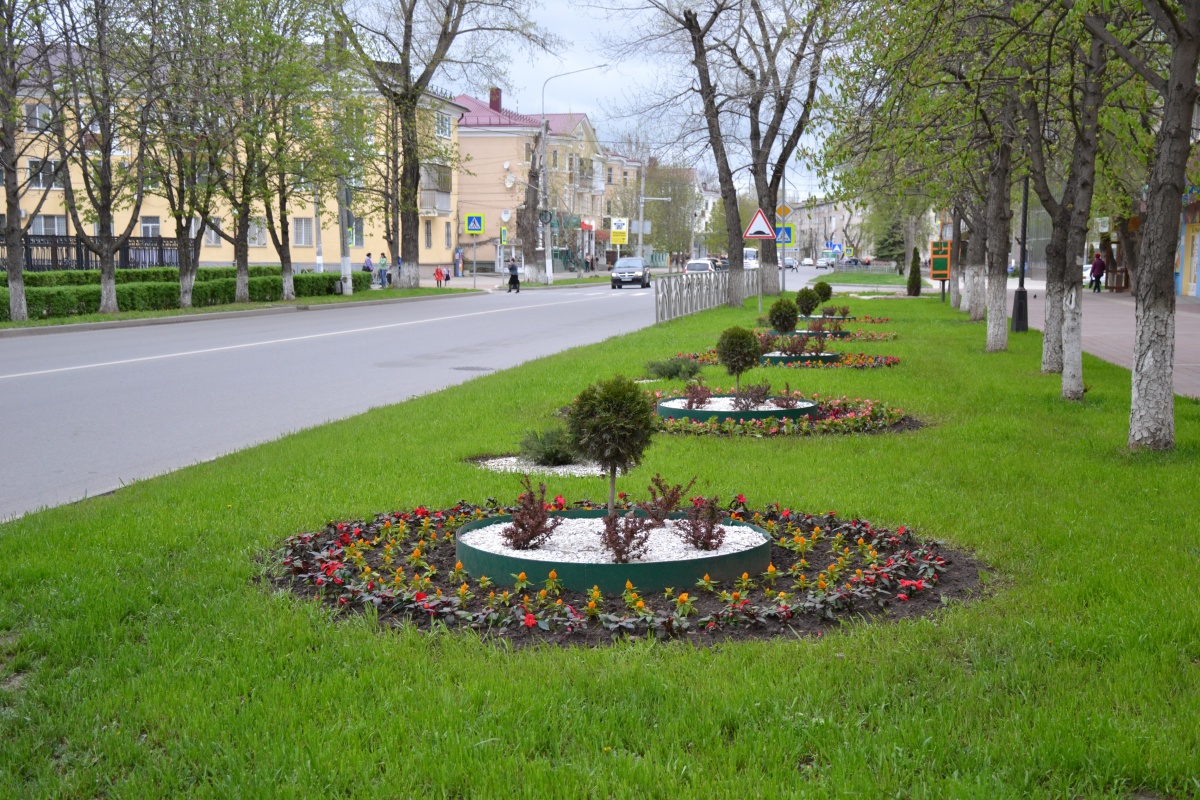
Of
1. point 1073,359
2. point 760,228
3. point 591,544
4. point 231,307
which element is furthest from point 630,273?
point 591,544

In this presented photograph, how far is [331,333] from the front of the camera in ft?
79.5

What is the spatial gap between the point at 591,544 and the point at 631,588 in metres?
0.95

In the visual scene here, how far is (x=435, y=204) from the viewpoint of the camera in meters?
74.2

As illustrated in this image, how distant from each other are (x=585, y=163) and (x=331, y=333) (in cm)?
7624

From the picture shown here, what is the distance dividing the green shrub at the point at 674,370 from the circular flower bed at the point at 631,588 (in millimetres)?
8327

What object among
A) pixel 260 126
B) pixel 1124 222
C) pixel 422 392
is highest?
pixel 260 126

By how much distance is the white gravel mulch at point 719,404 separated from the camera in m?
11.8

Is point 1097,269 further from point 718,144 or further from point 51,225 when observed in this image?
point 51,225

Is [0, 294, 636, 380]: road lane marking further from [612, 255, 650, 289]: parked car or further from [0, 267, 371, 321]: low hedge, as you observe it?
[612, 255, 650, 289]: parked car

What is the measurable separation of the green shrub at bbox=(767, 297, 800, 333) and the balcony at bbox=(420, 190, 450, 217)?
52.0 metres

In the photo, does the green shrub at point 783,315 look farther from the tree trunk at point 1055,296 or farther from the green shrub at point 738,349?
the green shrub at point 738,349

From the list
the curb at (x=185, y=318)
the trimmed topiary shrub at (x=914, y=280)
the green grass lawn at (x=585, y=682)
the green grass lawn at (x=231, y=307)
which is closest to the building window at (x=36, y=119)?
the green grass lawn at (x=231, y=307)

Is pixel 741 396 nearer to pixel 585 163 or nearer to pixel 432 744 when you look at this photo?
pixel 432 744

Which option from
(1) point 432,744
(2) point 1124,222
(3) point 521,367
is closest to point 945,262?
(2) point 1124,222
